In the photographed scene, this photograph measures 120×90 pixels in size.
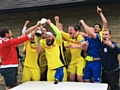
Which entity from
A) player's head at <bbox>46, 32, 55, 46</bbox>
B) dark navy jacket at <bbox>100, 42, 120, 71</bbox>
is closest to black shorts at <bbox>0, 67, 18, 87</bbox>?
player's head at <bbox>46, 32, 55, 46</bbox>

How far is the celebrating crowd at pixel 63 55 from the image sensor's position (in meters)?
4.85

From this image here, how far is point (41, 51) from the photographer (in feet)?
18.1

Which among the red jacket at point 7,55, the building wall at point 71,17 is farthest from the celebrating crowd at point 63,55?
the building wall at point 71,17

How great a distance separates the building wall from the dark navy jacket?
1.73 meters

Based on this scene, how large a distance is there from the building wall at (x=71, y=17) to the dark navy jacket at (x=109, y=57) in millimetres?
1727

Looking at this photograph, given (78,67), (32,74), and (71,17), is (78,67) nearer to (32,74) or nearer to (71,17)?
(32,74)

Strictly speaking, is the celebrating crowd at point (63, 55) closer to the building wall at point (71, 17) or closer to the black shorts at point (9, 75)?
the black shorts at point (9, 75)

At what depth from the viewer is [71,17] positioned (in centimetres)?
693

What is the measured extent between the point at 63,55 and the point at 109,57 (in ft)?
3.57

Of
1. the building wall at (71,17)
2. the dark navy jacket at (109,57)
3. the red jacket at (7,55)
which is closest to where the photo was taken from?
the dark navy jacket at (109,57)

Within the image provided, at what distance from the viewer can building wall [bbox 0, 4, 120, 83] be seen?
6430mm

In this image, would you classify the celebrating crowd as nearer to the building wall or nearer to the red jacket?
the red jacket

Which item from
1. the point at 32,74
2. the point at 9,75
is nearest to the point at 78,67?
the point at 32,74

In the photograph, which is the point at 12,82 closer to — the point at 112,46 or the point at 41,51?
the point at 41,51
